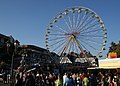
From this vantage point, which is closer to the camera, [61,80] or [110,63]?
[61,80]

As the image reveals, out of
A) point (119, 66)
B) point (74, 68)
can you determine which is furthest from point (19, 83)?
point (74, 68)

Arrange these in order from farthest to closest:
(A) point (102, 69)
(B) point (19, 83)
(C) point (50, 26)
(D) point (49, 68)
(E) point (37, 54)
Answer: (E) point (37, 54), (D) point (49, 68), (C) point (50, 26), (A) point (102, 69), (B) point (19, 83)

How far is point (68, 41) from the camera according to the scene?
1608 inches

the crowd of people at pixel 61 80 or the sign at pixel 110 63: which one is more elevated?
the sign at pixel 110 63

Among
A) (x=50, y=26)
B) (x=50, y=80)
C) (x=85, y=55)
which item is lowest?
(x=50, y=80)

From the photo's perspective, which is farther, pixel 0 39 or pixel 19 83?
pixel 0 39

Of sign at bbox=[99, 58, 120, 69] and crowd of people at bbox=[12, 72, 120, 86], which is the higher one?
sign at bbox=[99, 58, 120, 69]

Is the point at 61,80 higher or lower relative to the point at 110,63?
lower

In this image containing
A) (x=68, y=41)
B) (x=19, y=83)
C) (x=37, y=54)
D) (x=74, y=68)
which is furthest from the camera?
(x=37, y=54)

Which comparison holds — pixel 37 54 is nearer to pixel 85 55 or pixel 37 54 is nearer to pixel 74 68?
pixel 74 68

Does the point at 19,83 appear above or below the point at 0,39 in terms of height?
below

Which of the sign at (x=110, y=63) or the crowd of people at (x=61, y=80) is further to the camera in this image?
the sign at (x=110, y=63)

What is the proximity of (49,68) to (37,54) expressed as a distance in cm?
3988

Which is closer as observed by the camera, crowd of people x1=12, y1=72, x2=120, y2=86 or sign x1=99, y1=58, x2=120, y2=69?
crowd of people x1=12, y1=72, x2=120, y2=86
